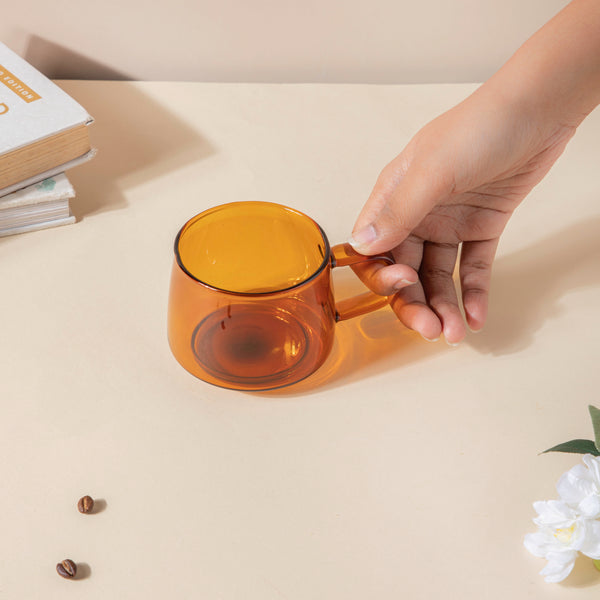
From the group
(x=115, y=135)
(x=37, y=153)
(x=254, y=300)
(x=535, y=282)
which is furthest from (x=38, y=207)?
(x=535, y=282)

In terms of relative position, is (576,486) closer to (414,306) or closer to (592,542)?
(592,542)

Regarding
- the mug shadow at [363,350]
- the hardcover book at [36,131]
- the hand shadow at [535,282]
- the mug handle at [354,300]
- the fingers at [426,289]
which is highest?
the hardcover book at [36,131]

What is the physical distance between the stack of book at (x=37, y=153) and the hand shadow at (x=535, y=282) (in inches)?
17.9

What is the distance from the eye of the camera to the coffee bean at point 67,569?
476 millimetres

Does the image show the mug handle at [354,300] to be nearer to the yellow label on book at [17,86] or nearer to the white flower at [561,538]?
the white flower at [561,538]

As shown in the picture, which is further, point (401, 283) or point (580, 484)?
point (401, 283)

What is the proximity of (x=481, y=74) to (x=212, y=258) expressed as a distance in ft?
2.13

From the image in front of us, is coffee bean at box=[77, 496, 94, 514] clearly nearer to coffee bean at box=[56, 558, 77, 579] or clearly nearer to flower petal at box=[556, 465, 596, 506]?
coffee bean at box=[56, 558, 77, 579]

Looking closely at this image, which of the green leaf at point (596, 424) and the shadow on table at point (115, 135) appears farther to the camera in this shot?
the shadow on table at point (115, 135)

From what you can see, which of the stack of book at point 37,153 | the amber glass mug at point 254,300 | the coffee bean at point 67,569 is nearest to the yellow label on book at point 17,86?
the stack of book at point 37,153

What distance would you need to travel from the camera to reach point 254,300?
0.55 metres

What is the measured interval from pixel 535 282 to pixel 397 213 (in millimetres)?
200

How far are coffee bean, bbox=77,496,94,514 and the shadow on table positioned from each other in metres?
0.36

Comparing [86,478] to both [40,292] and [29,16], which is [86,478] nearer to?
[40,292]
